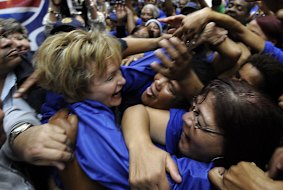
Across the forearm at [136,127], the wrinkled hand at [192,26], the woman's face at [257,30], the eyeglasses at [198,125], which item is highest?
the wrinkled hand at [192,26]

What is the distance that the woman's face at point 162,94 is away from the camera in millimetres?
1481

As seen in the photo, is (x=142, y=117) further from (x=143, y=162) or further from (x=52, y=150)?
(x=52, y=150)

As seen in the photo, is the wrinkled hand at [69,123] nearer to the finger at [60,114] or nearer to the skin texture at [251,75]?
the finger at [60,114]

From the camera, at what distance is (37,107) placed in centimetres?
156

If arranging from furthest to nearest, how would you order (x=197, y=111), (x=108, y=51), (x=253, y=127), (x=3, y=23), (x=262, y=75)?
(x=3, y=23)
(x=262, y=75)
(x=108, y=51)
(x=197, y=111)
(x=253, y=127)

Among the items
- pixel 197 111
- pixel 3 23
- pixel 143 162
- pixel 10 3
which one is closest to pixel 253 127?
pixel 197 111

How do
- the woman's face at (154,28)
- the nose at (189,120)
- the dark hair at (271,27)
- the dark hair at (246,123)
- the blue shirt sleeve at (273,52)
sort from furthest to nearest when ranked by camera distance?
1. the woman's face at (154,28)
2. the dark hair at (271,27)
3. the blue shirt sleeve at (273,52)
4. the nose at (189,120)
5. the dark hair at (246,123)

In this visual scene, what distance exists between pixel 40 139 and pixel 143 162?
0.39 metres

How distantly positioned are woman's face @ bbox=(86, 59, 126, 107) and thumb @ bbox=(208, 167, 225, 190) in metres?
0.53

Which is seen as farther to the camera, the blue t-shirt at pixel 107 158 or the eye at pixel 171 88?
the eye at pixel 171 88

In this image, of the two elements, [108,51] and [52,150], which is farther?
[108,51]

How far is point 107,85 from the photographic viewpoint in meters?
1.29

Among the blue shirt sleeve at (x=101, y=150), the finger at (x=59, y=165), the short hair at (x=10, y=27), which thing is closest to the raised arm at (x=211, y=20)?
the blue shirt sleeve at (x=101, y=150)

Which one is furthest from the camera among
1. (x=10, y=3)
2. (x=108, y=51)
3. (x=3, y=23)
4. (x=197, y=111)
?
(x=10, y=3)
